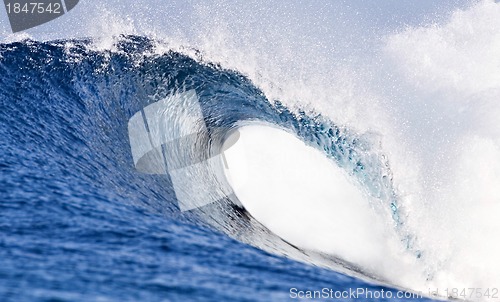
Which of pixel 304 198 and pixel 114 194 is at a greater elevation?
pixel 304 198

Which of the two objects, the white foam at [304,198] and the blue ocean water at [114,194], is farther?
the white foam at [304,198]

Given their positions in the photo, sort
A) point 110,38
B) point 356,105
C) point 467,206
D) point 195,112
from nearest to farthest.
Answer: point 467,206 < point 195,112 < point 356,105 < point 110,38

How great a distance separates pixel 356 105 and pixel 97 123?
502 centimetres

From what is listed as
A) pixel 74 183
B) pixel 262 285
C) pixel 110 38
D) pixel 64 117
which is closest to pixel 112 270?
pixel 262 285

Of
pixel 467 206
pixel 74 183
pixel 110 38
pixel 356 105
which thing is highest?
pixel 110 38

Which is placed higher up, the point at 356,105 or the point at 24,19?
the point at 24,19

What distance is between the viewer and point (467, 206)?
9328mm

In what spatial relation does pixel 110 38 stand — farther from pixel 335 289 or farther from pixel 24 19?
pixel 335 289

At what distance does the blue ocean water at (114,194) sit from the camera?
15.2 feet

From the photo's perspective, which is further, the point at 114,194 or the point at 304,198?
the point at 304,198

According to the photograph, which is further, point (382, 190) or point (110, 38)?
point (110, 38)

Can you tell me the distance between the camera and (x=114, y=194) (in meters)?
6.77

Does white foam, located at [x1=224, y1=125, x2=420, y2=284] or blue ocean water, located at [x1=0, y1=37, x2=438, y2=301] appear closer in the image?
blue ocean water, located at [x1=0, y1=37, x2=438, y2=301]

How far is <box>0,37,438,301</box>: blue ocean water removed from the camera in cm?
463
